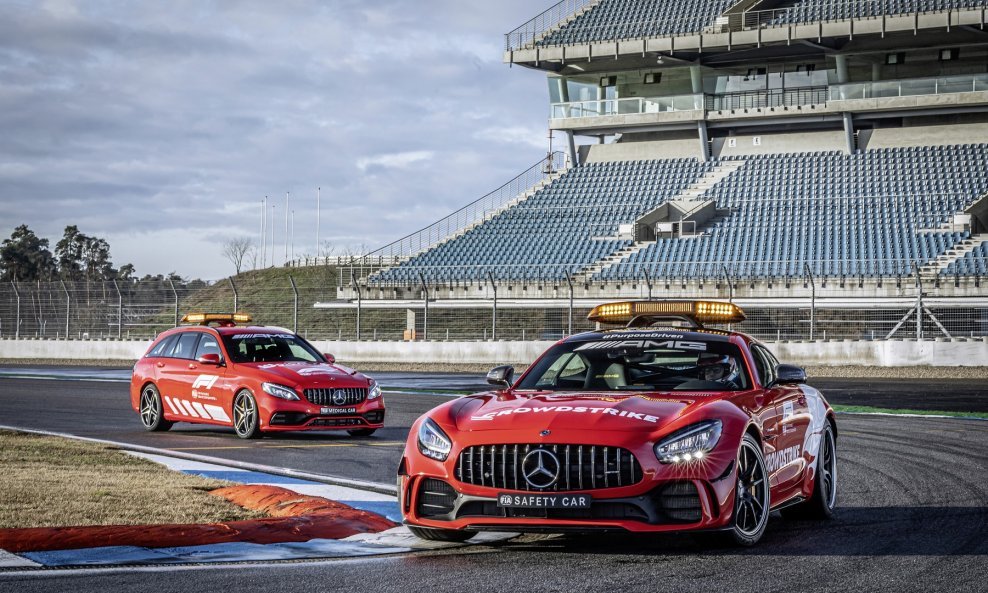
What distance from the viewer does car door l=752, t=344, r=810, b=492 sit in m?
Answer: 7.71

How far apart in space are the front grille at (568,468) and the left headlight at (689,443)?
0.19 meters

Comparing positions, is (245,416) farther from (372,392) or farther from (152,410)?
(152,410)

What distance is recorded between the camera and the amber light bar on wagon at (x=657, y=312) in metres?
10.2

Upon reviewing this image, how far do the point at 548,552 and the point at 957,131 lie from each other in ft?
140

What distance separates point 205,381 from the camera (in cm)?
1454

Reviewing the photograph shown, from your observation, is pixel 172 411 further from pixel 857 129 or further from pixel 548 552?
pixel 857 129

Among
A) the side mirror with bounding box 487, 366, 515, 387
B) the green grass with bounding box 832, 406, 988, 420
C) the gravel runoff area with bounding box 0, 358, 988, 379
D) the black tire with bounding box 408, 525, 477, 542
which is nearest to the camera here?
the black tire with bounding box 408, 525, 477, 542

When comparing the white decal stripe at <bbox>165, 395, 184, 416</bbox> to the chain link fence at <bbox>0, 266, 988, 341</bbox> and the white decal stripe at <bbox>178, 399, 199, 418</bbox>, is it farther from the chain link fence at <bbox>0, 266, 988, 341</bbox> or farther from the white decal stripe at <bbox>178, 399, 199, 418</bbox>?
the chain link fence at <bbox>0, 266, 988, 341</bbox>

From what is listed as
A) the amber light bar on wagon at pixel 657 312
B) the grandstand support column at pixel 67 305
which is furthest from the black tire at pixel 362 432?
the grandstand support column at pixel 67 305

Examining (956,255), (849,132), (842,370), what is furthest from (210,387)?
(849,132)

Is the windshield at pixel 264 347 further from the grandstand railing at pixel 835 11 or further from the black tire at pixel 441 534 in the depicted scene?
the grandstand railing at pixel 835 11

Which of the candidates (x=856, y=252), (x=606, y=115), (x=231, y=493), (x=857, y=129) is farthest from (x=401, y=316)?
(x=231, y=493)

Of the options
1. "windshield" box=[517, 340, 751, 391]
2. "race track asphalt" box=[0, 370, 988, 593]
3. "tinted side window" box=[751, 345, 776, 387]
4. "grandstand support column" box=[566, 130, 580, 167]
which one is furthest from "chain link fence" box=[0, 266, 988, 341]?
"windshield" box=[517, 340, 751, 391]

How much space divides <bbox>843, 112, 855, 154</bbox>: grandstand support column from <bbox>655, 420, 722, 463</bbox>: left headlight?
41253mm
